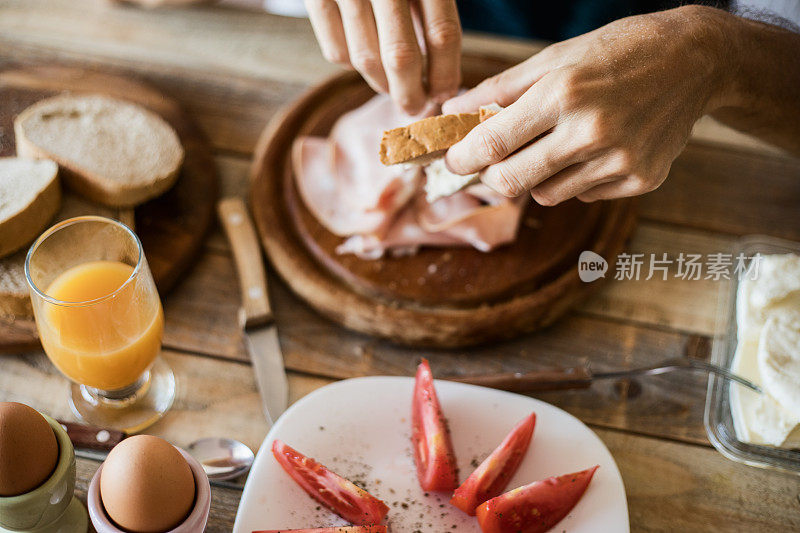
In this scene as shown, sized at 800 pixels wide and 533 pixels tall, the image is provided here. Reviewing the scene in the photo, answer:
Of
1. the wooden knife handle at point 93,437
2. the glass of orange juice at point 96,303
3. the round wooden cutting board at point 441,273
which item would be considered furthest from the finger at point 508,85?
the wooden knife handle at point 93,437

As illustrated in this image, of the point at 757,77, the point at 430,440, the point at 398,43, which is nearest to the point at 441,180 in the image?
the point at 398,43

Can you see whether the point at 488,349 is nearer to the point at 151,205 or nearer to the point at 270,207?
the point at 270,207

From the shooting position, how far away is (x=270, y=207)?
63.7 inches

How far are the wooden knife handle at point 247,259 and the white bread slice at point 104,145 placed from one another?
0.50ft

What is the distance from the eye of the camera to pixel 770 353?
1.23m

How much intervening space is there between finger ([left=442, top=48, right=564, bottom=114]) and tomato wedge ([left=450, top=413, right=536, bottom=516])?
1.88 ft

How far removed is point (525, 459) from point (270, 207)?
830mm

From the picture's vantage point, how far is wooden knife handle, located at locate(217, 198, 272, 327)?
144 centimetres

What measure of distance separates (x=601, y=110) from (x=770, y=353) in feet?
1.86

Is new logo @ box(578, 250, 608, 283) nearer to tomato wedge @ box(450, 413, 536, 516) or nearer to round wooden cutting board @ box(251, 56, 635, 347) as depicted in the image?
round wooden cutting board @ box(251, 56, 635, 347)

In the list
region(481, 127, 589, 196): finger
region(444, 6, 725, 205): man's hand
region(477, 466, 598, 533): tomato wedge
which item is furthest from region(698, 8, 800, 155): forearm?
→ region(477, 466, 598, 533): tomato wedge

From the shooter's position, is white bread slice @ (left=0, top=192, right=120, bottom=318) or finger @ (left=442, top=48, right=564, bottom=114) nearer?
finger @ (left=442, top=48, right=564, bottom=114)

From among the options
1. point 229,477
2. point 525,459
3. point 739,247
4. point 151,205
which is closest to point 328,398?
point 229,477

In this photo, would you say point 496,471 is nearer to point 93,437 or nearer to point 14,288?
point 93,437
